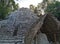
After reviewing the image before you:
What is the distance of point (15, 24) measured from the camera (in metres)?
12.6

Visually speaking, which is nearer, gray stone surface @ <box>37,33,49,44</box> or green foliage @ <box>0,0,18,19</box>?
gray stone surface @ <box>37,33,49,44</box>

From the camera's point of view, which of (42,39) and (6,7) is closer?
(42,39)

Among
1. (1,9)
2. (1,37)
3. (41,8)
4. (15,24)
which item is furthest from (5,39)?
(41,8)

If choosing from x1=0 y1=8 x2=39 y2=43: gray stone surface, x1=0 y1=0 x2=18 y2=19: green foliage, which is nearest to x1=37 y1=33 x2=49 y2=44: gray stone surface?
x1=0 y1=8 x2=39 y2=43: gray stone surface

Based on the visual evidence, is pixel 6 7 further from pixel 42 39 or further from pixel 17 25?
pixel 42 39

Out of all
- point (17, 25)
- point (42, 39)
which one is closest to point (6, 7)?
point (17, 25)

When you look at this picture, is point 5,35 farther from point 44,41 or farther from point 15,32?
point 44,41

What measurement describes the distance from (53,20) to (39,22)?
768 millimetres

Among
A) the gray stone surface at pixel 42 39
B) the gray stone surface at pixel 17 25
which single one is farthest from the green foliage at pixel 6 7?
the gray stone surface at pixel 42 39

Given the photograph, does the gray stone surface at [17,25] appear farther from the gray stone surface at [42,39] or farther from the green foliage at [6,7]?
the green foliage at [6,7]

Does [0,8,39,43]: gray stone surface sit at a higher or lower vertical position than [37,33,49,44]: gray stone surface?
higher

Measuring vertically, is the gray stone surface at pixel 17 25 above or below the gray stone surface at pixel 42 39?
above

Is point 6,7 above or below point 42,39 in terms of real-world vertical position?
above

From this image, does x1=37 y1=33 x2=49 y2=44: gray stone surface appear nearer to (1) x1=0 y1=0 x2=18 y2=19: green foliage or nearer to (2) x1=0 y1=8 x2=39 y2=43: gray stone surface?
(2) x1=0 y1=8 x2=39 y2=43: gray stone surface
